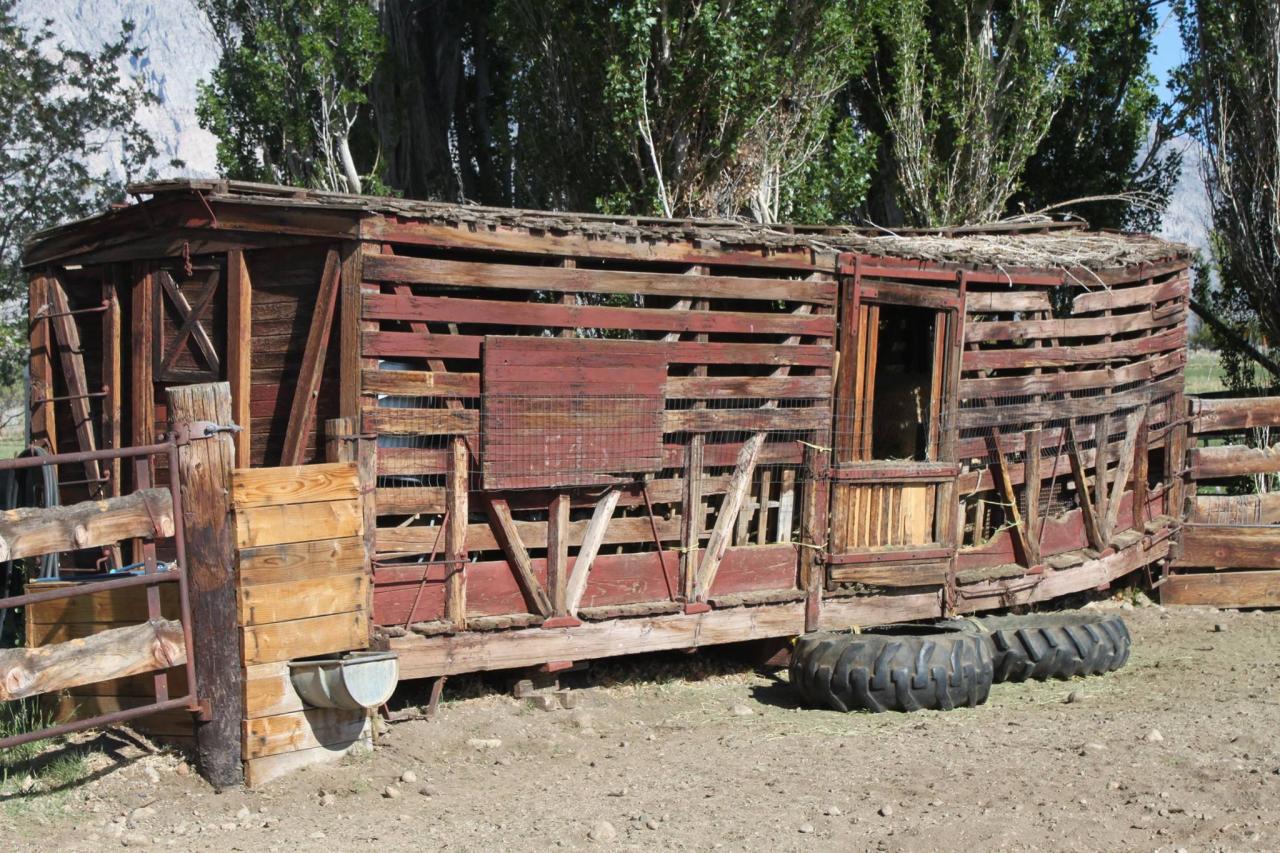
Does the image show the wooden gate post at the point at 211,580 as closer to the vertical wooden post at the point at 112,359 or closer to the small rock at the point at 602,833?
the small rock at the point at 602,833

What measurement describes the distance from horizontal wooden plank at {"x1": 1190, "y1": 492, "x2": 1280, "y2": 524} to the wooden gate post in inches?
396

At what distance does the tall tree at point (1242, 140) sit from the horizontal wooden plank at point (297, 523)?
13.3 metres

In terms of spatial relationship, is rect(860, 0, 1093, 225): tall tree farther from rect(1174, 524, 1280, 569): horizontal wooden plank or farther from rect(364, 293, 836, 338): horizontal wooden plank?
rect(364, 293, 836, 338): horizontal wooden plank

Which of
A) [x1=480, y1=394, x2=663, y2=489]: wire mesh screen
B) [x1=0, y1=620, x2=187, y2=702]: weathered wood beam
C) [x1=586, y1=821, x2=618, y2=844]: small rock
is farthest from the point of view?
[x1=480, y1=394, x2=663, y2=489]: wire mesh screen

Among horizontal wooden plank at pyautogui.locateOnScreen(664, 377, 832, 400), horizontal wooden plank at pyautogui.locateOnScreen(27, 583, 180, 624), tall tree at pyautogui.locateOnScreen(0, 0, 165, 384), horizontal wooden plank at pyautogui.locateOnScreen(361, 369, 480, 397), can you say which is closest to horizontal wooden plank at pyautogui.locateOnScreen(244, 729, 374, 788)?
horizontal wooden plank at pyautogui.locateOnScreen(27, 583, 180, 624)

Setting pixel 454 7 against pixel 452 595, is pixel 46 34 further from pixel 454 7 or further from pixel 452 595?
pixel 452 595

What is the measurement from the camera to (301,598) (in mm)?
6969

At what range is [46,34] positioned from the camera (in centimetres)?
2520

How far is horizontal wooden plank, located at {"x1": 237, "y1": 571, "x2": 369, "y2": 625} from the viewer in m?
6.74

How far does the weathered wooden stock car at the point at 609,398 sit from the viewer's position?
799 cm

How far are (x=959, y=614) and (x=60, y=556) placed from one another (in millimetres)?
6899

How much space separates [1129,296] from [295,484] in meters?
8.13

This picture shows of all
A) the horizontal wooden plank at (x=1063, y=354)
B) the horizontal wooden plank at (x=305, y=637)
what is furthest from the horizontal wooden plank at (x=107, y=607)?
the horizontal wooden plank at (x=1063, y=354)

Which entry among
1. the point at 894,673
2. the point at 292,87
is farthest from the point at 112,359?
the point at 292,87
